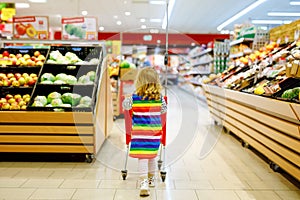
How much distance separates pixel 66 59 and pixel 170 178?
232 centimetres

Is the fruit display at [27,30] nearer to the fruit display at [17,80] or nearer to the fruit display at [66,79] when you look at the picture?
the fruit display at [17,80]

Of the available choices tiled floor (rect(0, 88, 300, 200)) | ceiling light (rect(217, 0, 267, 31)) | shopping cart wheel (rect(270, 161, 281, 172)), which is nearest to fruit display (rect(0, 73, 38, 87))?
tiled floor (rect(0, 88, 300, 200))

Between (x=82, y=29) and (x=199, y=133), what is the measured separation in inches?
112

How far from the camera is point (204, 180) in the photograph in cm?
354

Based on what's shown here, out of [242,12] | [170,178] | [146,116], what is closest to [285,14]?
A: [242,12]

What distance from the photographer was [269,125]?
3.69 metres

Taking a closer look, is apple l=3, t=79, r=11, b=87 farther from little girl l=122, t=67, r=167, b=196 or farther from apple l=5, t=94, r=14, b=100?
little girl l=122, t=67, r=167, b=196

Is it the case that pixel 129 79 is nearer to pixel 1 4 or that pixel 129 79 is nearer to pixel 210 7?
pixel 210 7

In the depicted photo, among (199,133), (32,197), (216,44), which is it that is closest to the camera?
(32,197)

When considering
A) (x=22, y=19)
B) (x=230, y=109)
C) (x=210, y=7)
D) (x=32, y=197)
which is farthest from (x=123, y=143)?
(x=210, y=7)

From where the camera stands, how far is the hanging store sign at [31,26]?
212 inches

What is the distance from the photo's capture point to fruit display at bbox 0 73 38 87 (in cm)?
439

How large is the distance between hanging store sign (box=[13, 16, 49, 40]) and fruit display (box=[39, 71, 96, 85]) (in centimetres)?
129

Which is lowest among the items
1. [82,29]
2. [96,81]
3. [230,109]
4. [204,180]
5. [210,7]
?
[204,180]
